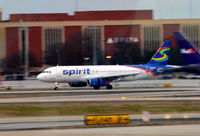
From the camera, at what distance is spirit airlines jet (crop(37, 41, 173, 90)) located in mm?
44812

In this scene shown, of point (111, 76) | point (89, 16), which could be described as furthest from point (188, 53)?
point (89, 16)

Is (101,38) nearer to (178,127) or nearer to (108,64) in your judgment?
(108,64)

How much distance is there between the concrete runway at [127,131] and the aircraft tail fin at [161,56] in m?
30.3

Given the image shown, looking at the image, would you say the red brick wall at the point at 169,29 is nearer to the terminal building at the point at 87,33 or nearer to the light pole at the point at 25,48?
the terminal building at the point at 87,33

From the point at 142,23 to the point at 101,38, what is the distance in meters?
7.94

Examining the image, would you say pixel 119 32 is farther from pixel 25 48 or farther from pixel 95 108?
pixel 95 108

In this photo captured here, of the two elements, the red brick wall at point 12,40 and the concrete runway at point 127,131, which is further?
the red brick wall at point 12,40

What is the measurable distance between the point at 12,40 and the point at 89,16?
17.2 m

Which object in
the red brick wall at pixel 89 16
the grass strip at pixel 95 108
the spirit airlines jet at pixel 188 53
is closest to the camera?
the spirit airlines jet at pixel 188 53

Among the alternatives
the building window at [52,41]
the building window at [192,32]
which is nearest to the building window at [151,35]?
the building window at [192,32]

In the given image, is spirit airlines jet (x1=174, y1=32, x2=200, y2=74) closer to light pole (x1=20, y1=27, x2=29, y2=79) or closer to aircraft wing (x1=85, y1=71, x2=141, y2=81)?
aircraft wing (x1=85, y1=71, x2=141, y2=81)

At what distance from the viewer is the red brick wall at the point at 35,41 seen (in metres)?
73.8

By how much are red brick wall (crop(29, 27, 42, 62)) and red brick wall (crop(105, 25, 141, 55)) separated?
17.2 metres

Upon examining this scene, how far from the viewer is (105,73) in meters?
45.6
